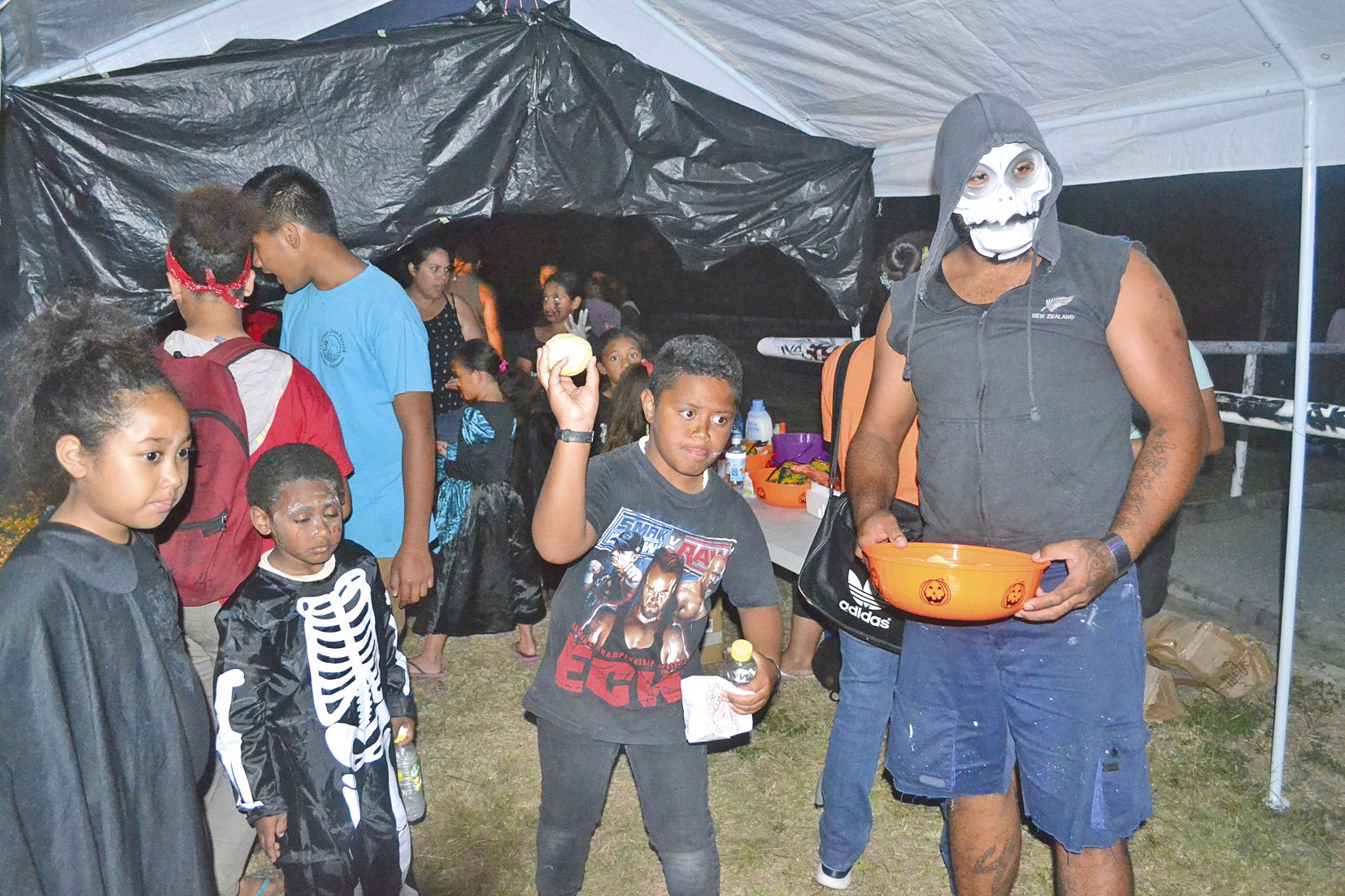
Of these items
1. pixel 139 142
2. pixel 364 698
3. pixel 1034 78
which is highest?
pixel 1034 78

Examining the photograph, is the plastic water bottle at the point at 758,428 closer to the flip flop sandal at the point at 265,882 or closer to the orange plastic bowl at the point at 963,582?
the orange plastic bowl at the point at 963,582

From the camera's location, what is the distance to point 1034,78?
3963 millimetres

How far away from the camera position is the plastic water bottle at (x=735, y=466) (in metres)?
4.96

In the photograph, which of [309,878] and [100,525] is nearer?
[100,525]

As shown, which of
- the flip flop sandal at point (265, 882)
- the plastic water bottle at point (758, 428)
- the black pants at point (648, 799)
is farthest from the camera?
the plastic water bottle at point (758, 428)

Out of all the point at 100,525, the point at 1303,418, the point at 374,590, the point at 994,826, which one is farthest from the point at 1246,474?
the point at 100,525

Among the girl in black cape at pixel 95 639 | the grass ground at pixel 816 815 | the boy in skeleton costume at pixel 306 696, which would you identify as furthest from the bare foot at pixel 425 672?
the girl in black cape at pixel 95 639

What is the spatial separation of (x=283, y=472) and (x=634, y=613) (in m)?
1.10

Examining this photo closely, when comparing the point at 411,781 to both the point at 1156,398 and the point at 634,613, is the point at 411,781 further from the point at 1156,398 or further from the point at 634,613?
the point at 1156,398

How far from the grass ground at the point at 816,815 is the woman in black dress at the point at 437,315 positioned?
170 cm

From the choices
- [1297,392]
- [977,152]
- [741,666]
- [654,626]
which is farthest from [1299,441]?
[654,626]

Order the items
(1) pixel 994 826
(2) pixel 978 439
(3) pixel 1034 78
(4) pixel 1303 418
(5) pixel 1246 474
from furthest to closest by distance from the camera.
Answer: (5) pixel 1246 474 < (3) pixel 1034 78 < (4) pixel 1303 418 < (1) pixel 994 826 < (2) pixel 978 439

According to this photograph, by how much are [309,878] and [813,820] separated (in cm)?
203

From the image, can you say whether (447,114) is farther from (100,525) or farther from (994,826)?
(994,826)
